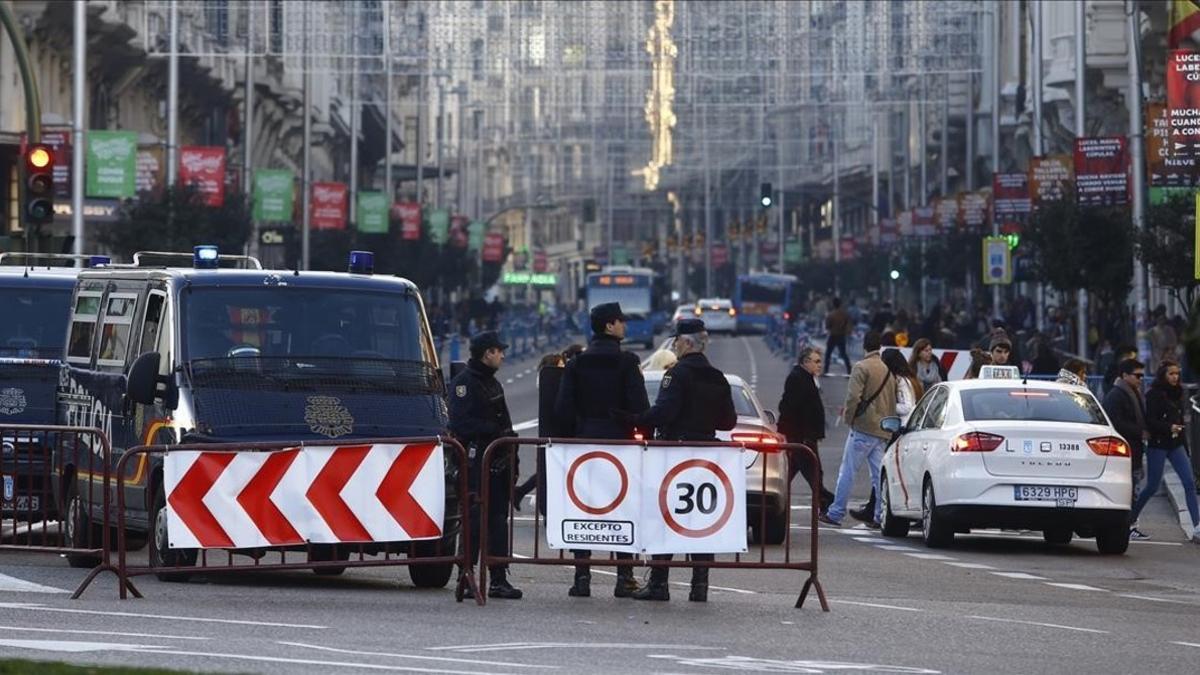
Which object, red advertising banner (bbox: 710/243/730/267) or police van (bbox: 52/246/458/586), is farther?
red advertising banner (bbox: 710/243/730/267)

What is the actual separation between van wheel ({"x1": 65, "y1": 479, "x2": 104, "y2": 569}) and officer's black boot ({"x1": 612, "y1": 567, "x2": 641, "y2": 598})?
321cm

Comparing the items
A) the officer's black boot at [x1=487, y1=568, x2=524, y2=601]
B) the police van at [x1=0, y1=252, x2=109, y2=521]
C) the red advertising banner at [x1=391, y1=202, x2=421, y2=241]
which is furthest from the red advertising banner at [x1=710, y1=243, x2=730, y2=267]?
the officer's black boot at [x1=487, y1=568, x2=524, y2=601]

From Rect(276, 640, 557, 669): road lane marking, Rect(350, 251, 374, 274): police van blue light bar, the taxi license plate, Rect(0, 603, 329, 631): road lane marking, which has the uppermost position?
Rect(350, 251, 374, 274): police van blue light bar

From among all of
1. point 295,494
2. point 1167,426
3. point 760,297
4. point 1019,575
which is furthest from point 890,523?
point 760,297

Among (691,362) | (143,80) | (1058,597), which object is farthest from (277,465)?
(143,80)

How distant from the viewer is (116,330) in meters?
17.6

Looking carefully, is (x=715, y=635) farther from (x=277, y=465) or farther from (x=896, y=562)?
(x=896, y=562)

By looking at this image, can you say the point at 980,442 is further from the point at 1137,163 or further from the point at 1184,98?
the point at 1137,163

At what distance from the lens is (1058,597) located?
16734 mm

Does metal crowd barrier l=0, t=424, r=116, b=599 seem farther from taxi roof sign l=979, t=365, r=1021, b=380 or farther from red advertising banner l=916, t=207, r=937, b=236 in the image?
red advertising banner l=916, t=207, r=937, b=236

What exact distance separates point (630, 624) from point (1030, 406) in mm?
7605

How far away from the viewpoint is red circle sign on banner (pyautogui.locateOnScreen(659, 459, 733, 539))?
14844 mm

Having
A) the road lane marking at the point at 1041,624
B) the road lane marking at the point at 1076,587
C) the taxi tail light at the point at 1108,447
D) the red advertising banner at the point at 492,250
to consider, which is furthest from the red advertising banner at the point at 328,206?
the road lane marking at the point at 1041,624

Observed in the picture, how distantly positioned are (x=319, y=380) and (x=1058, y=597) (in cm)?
469
